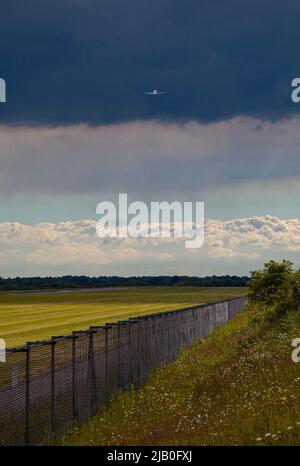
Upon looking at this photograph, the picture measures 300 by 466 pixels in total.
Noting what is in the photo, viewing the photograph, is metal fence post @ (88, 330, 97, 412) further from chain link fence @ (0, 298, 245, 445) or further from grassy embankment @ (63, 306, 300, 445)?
grassy embankment @ (63, 306, 300, 445)

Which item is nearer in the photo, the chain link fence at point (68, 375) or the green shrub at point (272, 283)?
the chain link fence at point (68, 375)

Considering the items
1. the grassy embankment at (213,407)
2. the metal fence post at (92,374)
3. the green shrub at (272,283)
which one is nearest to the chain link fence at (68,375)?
the metal fence post at (92,374)

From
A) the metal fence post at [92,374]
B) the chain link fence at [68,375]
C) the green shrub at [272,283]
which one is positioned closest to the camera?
the chain link fence at [68,375]

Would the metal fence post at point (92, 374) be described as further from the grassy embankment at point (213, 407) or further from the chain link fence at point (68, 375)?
the grassy embankment at point (213, 407)

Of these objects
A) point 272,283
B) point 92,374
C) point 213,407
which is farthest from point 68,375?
point 272,283

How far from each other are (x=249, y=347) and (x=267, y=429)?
723 inches

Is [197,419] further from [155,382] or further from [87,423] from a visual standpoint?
[155,382]

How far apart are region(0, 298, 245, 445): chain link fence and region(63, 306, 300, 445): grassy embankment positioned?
0.52 m

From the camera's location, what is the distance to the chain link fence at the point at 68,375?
607 inches

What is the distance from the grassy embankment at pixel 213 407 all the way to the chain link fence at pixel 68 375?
1.72ft

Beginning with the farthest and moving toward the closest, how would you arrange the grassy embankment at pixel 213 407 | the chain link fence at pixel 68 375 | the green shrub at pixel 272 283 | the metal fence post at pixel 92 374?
the green shrub at pixel 272 283, the metal fence post at pixel 92 374, the grassy embankment at pixel 213 407, the chain link fence at pixel 68 375

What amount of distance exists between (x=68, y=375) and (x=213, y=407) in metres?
4.32

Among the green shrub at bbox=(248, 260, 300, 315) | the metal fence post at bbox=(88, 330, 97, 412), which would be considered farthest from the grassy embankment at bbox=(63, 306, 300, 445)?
the green shrub at bbox=(248, 260, 300, 315)

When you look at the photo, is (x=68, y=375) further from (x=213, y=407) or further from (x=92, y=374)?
(x=213, y=407)
